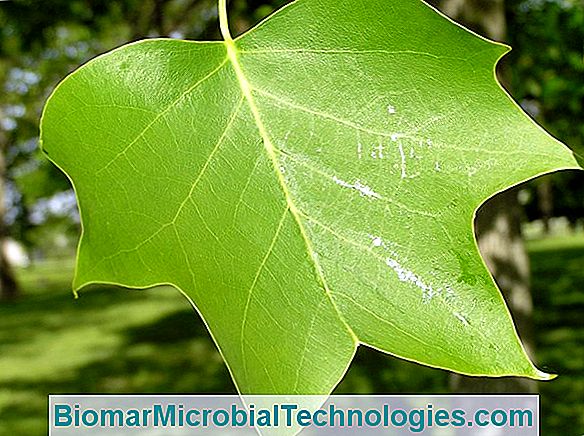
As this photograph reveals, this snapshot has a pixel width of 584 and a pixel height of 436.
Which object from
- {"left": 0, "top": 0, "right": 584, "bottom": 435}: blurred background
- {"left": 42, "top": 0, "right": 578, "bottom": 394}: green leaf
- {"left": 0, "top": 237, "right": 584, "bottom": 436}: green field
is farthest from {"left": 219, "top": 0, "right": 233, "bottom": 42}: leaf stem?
{"left": 0, "top": 237, "right": 584, "bottom": 436}: green field

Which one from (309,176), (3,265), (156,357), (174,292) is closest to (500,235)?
(309,176)

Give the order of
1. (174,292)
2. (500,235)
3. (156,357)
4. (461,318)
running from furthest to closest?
1. (174,292)
2. (156,357)
3. (500,235)
4. (461,318)

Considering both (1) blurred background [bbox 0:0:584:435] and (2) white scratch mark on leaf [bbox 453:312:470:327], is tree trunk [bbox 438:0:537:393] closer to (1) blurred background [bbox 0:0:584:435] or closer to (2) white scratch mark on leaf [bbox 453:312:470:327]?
(1) blurred background [bbox 0:0:584:435]

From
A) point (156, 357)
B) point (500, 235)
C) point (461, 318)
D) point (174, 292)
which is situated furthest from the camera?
point (174, 292)

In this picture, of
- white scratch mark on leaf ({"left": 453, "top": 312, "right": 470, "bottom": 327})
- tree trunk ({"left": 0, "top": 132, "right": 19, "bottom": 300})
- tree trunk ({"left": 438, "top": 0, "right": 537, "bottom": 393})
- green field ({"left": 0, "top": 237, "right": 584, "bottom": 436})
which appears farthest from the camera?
tree trunk ({"left": 0, "top": 132, "right": 19, "bottom": 300})

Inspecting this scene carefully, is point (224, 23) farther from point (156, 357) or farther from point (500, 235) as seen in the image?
point (156, 357)

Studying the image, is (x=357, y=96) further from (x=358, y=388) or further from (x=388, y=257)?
(x=358, y=388)

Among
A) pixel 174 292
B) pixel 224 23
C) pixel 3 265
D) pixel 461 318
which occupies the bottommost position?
pixel 174 292

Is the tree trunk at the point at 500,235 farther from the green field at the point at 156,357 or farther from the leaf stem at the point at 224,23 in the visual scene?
the green field at the point at 156,357
